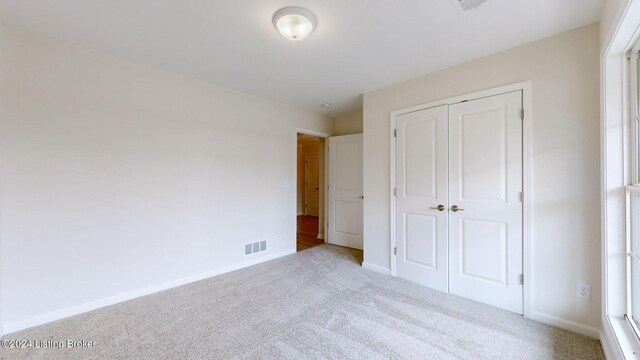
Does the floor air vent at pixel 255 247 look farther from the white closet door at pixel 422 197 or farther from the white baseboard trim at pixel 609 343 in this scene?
the white baseboard trim at pixel 609 343

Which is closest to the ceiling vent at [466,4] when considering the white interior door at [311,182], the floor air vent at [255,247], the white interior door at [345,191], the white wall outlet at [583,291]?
the white wall outlet at [583,291]

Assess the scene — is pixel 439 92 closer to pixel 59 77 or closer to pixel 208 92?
pixel 208 92

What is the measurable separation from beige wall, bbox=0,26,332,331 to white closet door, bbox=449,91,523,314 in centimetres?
251

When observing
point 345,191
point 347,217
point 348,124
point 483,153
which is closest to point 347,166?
point 345,191

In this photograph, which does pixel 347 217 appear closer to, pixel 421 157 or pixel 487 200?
pixel 421 157

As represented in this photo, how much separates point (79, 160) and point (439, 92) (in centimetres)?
353

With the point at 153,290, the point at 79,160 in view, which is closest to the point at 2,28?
the point at 79,160

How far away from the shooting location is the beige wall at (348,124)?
172 inches

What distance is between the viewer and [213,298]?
2498 mm

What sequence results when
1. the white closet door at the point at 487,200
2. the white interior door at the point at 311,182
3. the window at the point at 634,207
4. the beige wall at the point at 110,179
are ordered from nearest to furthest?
the window at the point at 634,207
the beige wall at the point at 110,179
the white closet door at the point at 487,200
the white interior door at the point at 311,182

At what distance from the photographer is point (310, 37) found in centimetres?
209

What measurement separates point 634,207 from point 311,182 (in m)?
7.03

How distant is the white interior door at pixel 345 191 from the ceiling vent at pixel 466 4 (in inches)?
98.5

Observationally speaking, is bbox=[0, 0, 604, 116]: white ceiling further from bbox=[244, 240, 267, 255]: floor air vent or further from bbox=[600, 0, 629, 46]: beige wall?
bbox=[244, 240, 267, 255]: floor air vent
